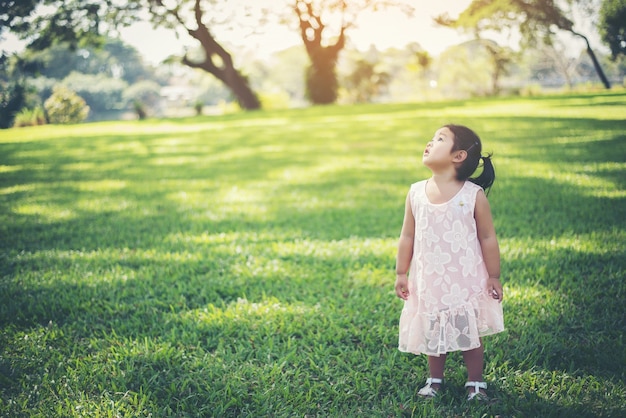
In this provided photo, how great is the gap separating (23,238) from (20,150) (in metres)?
7.70

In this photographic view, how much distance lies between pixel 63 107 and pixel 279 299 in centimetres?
2160

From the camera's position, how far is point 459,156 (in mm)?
1672

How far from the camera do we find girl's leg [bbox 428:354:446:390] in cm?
180

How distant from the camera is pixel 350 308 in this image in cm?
251

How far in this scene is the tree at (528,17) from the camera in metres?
10.6

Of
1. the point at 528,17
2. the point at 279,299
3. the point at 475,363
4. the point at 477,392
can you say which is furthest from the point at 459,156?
the point at 528,17

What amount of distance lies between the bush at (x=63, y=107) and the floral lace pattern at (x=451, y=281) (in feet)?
72.5

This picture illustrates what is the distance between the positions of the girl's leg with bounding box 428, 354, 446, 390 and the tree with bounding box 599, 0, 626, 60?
7.72m

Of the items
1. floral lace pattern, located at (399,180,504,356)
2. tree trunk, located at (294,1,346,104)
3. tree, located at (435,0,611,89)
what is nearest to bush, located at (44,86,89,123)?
tree trunk, located at (294,1,346,104)

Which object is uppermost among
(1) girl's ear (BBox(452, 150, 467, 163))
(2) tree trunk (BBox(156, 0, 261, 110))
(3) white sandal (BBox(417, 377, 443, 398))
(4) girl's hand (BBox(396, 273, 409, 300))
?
(2) tree trunk (BBox(156, 0, 261, 110))

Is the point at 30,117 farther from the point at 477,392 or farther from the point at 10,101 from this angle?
the point at 477,392

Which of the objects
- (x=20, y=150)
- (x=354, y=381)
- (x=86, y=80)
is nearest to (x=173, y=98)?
(x=86, y=80)

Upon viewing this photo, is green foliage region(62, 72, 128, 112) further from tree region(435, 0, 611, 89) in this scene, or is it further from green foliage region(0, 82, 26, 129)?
tree region(435, 0, 611, 89)

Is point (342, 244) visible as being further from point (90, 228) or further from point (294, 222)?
point (90, 228)
